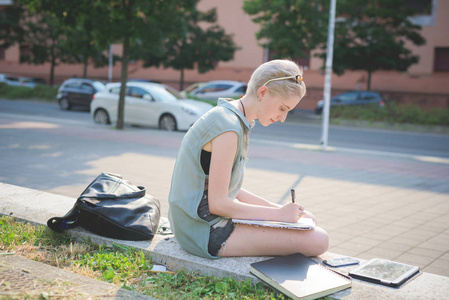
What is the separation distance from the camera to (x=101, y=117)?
17125 mm

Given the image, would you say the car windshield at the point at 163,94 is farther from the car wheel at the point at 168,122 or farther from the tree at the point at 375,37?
the tree at the point at 375,37

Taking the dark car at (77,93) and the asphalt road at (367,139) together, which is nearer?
the asphalt road at (367,139)

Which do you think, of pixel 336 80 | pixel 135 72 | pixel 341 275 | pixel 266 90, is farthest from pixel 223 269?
pixel 135 72

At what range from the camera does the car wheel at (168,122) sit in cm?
1572

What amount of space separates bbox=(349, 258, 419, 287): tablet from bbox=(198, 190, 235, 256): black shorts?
83 centimetres

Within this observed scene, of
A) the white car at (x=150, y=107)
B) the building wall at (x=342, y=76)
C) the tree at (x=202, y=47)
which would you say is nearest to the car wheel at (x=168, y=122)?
the white car at (x=150, y=107)

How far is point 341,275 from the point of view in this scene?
10.1 ft

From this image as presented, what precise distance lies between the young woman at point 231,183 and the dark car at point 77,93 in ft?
73.1

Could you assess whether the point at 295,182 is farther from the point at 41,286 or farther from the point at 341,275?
the point at 41,286

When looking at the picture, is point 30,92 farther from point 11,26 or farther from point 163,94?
point 163,94

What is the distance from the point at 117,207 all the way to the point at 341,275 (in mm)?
1622

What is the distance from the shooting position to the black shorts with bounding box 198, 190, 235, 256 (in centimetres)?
325

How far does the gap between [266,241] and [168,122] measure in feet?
41.9

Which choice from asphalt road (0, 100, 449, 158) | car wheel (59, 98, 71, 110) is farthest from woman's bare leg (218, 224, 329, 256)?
car wheel (59, 98, 71, 110)
